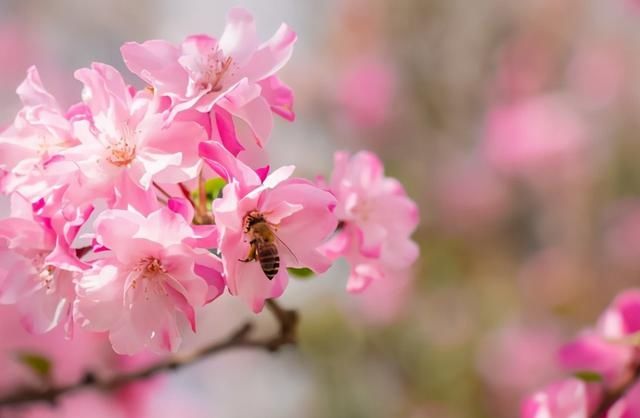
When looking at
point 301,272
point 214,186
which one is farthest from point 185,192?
point 301,272

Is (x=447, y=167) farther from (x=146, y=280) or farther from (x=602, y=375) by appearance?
(x=146, y=280)

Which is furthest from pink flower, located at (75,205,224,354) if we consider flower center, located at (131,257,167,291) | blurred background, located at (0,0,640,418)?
blurred background, located at (0,0,640,418)

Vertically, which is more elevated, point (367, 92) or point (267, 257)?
point (367, 92)

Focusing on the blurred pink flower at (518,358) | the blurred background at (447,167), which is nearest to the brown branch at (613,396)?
the blurred background at (447,167)

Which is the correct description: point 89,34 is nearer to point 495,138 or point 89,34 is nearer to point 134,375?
point 495,138

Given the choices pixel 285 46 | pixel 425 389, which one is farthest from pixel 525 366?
pixel 285 46

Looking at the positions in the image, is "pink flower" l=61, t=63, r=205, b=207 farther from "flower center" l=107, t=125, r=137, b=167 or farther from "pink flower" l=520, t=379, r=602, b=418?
"pink flower" l=520, t=379, r=602, b=418
